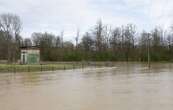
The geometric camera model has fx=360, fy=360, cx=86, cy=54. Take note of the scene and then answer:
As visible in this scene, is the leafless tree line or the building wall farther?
the leafless tree line

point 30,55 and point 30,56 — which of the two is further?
point 30,56

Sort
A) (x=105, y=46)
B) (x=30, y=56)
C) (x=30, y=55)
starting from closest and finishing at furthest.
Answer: (x=30, y=55)
(x=30, y=56)
(x=105, y=46)

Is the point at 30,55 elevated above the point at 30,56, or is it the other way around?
the point at 30,55

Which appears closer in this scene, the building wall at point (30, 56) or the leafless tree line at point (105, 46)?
the building wall at point (30, 56)

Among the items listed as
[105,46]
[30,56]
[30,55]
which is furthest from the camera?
[105,46]

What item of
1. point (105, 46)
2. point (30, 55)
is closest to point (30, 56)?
point (30, 55)

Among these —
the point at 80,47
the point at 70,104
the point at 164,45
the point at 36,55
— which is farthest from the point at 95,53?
the point at 70,104

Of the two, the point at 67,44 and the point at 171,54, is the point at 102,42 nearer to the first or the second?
the point at 67,44

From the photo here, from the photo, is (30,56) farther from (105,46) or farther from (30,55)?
(105,46)

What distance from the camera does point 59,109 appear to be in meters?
13.2

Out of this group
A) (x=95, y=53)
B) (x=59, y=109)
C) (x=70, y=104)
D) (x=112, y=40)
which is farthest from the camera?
(x=112, y=40)

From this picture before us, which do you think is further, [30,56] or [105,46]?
[105,46]

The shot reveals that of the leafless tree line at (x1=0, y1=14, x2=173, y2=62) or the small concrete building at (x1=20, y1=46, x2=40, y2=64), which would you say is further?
the leafless tree line at (x1=0, y1=14, x2=173, y2=62)

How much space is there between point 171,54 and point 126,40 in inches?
607
